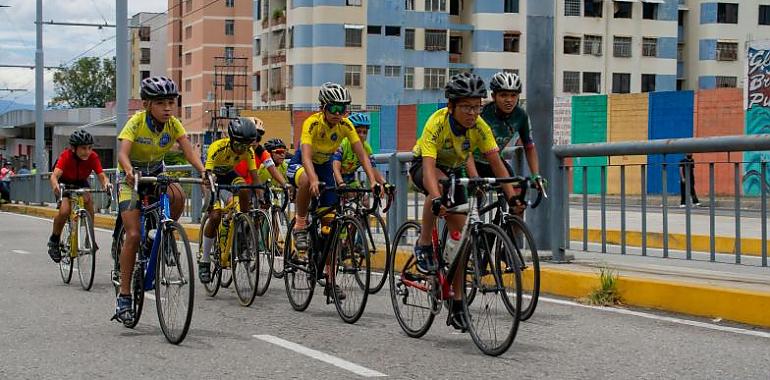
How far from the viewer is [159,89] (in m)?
9.04

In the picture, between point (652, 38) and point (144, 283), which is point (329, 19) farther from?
point (144, 283)

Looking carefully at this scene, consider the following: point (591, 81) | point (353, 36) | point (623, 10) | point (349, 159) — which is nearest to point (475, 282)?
point (349, 159)

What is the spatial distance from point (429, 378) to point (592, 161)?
19.5 feet

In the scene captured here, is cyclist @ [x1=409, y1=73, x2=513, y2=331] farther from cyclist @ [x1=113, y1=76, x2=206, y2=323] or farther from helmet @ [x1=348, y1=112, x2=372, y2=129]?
helmet @ [x1=348, y1=112, x2=372, y2=129]

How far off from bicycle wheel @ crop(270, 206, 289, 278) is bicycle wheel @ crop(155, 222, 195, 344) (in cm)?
224

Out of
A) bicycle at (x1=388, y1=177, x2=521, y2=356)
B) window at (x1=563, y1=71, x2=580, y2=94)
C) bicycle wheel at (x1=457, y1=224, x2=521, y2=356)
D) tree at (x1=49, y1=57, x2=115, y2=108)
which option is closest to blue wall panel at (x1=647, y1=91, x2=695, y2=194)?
window at (x1=563, y1=71, x2=580, y2=94)

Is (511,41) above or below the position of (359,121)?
above

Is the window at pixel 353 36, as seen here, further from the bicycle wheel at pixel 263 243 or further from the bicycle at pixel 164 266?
the bicycle at pixel 164 266

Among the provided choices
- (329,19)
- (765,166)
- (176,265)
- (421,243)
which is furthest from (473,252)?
(329,19)

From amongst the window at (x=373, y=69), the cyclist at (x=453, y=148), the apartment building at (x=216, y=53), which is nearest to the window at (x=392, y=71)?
the window at (x=373, y=69)

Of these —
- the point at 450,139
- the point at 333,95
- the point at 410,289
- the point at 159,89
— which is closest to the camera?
the point at 450,139

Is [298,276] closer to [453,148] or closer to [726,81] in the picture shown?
[453,148]

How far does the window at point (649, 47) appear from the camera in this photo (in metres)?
78.0

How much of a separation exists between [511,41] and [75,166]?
66965mm
